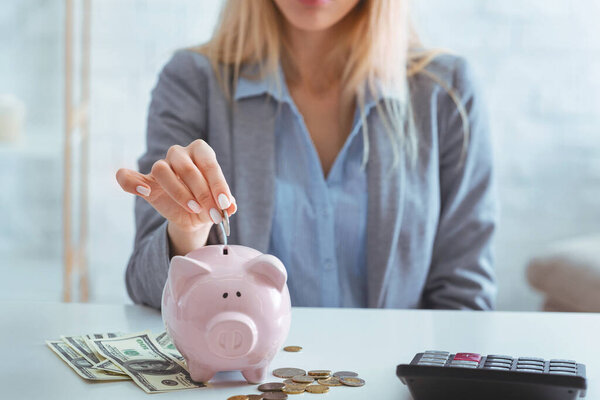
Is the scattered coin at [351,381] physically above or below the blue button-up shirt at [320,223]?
below

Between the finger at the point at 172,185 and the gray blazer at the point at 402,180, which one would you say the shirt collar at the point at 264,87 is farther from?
the finger at the point at 172,185

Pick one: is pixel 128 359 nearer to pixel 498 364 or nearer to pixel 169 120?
pixel 498 364

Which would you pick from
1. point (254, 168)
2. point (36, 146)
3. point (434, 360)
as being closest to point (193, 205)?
point (434, 360)

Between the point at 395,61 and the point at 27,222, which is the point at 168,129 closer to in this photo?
the point at 395,61

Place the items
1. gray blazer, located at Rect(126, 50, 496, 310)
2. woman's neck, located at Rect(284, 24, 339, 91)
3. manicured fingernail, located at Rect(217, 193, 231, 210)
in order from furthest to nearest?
woman's neck, located at Rect(284, 24, 339, 91) < gray blazer, located at Rect(126, 50, 496, 310) < manicured fingernail, located at Rect(217, 193, 231, 210)

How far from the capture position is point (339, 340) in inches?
29.1

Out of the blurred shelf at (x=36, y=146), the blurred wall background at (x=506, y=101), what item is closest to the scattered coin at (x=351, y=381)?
the blurred shelf at (x=36, y=146)

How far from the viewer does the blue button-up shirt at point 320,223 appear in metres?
1.14

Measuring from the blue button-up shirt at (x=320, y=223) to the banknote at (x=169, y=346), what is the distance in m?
0.44

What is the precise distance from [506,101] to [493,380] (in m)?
2.06

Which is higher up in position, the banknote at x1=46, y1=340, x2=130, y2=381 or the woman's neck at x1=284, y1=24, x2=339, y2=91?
the woman's neck at x1=284, y1=24, x2=339, y2=91

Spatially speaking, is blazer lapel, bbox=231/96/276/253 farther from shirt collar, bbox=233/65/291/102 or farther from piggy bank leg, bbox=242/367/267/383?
piggy bank leg, bbox=242/367/267/383

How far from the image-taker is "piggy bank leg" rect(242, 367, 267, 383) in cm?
59

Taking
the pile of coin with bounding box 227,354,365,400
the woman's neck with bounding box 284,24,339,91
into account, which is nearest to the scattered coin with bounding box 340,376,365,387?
the pile of coin with bounding box 227,354,365,400
